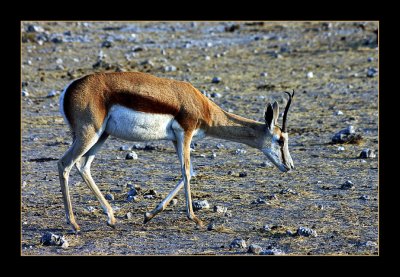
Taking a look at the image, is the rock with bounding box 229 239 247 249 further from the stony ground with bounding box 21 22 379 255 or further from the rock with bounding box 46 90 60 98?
the rock with bounding box 46 90 60 98

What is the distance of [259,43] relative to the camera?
25.3 metres

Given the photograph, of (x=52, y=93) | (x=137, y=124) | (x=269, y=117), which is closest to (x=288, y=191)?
(x=269, y=117)

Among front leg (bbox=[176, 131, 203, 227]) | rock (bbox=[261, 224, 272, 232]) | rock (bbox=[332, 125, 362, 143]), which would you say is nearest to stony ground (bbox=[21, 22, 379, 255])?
rock (bbox=[261, 224, 272, 232])

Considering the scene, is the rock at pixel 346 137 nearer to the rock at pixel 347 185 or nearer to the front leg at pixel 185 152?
the rock at pixel 347 185

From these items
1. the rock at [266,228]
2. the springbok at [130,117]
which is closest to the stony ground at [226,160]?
the rock at [266,228]

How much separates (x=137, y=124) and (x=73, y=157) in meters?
0.75

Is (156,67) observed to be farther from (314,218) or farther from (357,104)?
(314,218)

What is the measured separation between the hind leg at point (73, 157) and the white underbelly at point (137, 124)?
0.27m

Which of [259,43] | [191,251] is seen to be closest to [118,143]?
[191,251]

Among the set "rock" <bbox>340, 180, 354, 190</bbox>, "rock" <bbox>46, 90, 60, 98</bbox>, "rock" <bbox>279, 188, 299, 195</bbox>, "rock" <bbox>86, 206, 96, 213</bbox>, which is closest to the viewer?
"rock" <bbox>86, 206, 96, 213</bbox>

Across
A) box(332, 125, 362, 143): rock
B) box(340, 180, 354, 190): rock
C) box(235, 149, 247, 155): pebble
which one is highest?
box(332, 125, 362, 143): rock

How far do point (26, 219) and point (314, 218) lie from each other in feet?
10.3

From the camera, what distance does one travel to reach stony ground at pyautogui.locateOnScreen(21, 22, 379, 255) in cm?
889
